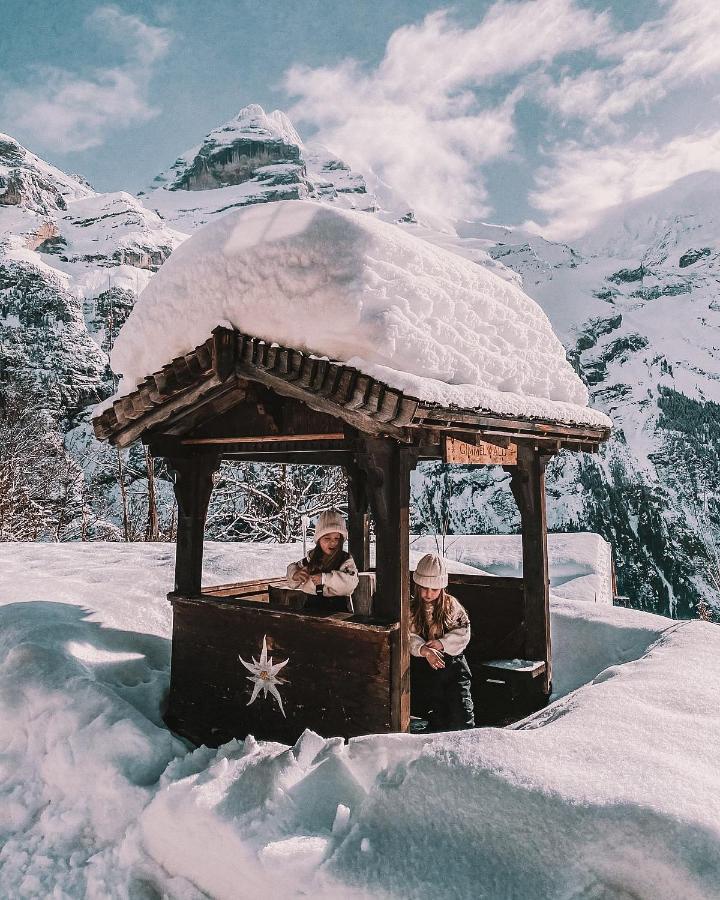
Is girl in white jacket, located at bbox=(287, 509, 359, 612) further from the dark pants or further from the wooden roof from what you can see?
the wooden roof

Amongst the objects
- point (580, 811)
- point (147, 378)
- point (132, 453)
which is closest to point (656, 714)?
point (580, 811)

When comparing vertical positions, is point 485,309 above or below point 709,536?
above

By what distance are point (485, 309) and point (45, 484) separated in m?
21.5

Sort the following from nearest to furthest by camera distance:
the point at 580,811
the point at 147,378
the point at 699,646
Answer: the point at 580,811
the point at 147,378
the point at 699,646

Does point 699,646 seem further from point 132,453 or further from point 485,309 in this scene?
point 132,453

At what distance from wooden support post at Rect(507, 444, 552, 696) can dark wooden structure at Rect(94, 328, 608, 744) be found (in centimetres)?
1

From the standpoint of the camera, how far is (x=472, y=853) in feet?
7.12

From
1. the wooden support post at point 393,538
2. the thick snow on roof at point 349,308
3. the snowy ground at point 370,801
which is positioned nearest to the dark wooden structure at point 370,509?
the wooden support post at point 393,538

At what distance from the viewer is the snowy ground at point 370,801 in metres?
2.04

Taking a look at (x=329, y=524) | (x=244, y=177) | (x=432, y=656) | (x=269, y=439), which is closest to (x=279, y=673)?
(x=432, y=656)

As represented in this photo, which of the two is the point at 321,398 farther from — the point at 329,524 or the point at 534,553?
the point at 534,553

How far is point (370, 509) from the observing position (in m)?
4.23

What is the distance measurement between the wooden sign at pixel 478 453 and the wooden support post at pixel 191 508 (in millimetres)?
2030

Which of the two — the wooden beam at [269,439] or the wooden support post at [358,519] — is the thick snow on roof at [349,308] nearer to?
the wooden beam at [269,439]
